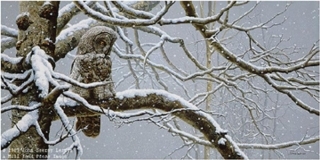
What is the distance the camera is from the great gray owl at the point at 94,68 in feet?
4.79

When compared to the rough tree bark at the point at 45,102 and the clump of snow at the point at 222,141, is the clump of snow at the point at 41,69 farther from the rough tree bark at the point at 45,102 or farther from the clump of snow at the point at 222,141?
the clump of snow at the point at 222,141

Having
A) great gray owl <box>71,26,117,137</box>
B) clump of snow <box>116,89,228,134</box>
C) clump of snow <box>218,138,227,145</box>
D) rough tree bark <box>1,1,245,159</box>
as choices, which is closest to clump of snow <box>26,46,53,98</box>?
rough tree bark <box>1,1,245,159</box>

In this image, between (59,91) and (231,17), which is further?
(231,17)

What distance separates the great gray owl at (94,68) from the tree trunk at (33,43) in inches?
6.1

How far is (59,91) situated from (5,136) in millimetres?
212

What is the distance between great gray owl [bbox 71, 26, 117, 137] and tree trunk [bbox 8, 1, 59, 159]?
6.1 inches

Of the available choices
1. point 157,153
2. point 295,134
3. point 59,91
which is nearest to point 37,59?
point 59,91

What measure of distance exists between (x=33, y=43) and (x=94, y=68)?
26 centimetres

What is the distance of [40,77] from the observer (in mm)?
1169

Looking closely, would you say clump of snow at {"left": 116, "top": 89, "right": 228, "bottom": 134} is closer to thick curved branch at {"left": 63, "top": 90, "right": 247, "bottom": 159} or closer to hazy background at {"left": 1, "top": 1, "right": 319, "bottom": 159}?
thick curved branch at {"left": 63, "top": 90, "right": 247, "bottom": 159}

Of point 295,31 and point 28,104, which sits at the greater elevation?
point 295,31

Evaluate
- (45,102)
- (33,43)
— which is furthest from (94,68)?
(45,102)

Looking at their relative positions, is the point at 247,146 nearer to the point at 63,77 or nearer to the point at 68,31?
the point at 68,31

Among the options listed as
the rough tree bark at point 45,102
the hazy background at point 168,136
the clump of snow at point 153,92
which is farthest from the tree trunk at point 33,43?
the clump of snow at point 153,92
